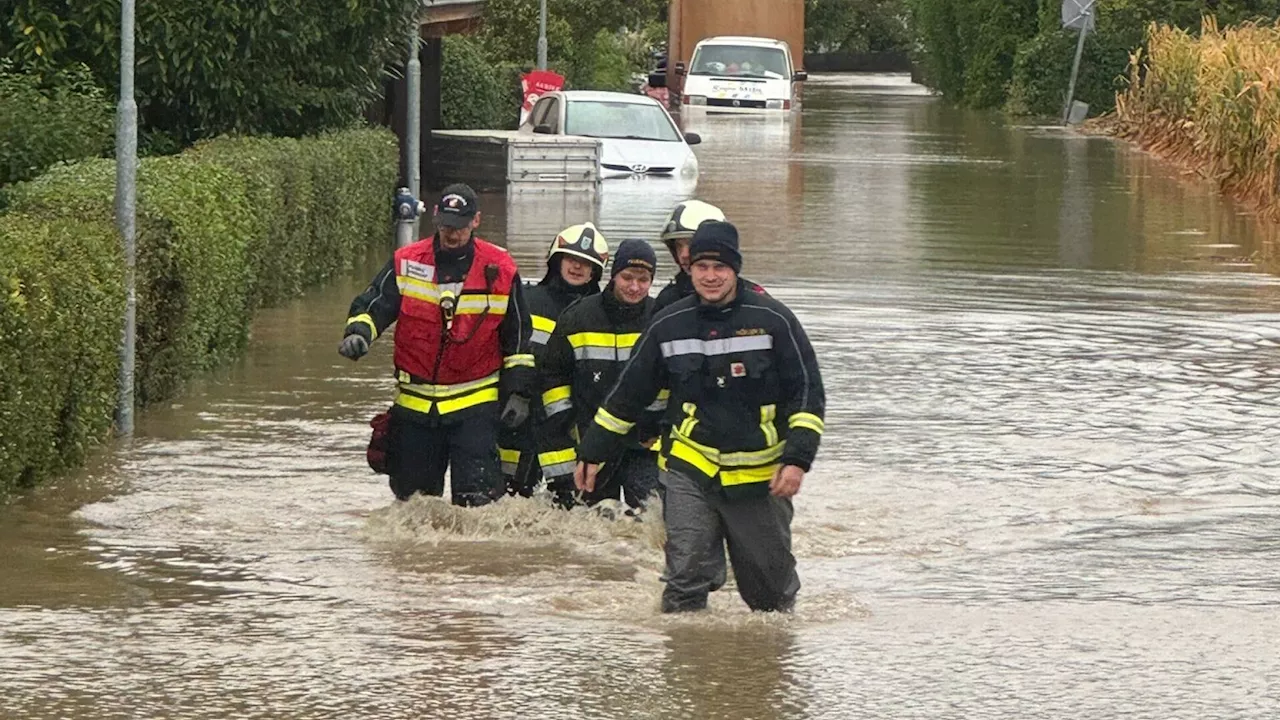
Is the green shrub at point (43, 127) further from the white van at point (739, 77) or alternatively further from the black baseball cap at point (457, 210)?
the white van at point (739, 77)

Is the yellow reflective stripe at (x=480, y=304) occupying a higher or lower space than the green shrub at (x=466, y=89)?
lower

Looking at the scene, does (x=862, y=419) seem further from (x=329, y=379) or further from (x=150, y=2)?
(x=150, y=2)

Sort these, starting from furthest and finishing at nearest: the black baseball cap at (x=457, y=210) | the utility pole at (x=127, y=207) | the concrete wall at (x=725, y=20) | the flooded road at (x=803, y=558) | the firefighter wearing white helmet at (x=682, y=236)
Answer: the concrete wall at (x=725, y=20), the utility pole at (x=127, y=207), the black baseball cap at (x=457, y=210), the firefighter wearing white helmet at (x=682, y=236), the flooded road at (x=803, y=558)

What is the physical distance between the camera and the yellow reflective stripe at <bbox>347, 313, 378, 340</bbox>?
32.7 feet

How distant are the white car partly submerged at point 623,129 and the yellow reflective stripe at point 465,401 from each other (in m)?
18.5

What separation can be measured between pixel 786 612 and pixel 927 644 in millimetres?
557

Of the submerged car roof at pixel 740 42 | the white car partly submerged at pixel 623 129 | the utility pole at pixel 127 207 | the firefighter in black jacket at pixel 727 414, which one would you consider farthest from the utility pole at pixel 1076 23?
the firefighter in black jacket at pixel 727 414

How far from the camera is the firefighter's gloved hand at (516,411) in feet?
33.0

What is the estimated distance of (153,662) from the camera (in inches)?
313

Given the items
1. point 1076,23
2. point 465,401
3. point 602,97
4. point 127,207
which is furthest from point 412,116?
point 1076,23

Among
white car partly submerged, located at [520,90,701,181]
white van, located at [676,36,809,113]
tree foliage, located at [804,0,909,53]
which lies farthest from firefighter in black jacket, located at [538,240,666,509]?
tree foliage, located at [804,0,909,53]

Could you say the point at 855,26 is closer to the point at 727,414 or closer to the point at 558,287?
the point at 558,287

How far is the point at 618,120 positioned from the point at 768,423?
23.0 meters

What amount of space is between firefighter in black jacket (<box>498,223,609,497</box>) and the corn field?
16753 mm
